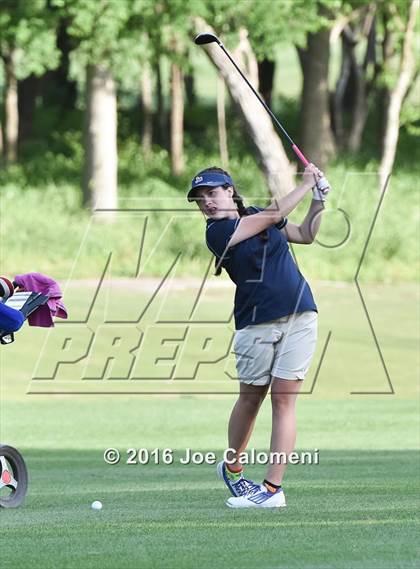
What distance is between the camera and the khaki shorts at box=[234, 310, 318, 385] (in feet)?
28.0

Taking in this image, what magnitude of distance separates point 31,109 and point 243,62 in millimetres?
13109

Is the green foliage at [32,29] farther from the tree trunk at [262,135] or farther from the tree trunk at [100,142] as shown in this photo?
the tree trunk at [262,135]

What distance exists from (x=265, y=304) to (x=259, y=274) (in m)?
0.18

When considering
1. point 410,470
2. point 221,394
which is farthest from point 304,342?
point 221,394

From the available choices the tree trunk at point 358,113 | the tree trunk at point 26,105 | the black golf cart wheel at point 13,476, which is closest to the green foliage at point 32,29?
the tree trunk at point 358,113

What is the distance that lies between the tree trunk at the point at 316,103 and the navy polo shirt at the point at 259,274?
96.6ft

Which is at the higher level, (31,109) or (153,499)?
(153,499)

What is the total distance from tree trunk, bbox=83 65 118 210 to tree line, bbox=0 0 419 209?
0.03 metres

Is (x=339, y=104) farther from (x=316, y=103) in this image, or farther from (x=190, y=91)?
(x=190, y=91)

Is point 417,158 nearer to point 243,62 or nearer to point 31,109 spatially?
point 243,62

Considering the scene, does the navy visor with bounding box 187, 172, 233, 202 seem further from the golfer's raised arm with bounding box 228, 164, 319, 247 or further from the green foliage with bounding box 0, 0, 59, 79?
the green foliage with bounding box 0, 0, 59, 79

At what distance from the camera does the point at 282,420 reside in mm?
8562

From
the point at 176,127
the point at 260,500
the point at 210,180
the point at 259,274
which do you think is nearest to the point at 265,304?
the point at 259,274

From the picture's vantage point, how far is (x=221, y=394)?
21.3 meters
